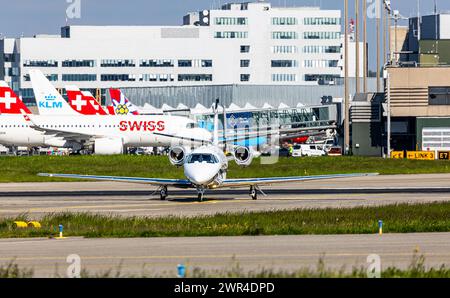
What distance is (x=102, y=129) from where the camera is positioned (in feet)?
360

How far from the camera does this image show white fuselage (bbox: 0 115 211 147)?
108 meters

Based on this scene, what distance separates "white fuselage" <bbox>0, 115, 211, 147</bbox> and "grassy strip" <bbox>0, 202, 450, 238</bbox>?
61460 mm

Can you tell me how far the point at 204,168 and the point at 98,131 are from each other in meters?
57.0

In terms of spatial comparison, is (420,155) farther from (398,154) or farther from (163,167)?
(163,167)

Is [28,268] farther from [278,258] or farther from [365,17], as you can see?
[365,17]

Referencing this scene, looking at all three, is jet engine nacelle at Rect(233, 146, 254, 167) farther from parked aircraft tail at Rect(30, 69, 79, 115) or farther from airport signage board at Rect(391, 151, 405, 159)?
parked aircraft tail at Rect(30, 69, 79, 115)

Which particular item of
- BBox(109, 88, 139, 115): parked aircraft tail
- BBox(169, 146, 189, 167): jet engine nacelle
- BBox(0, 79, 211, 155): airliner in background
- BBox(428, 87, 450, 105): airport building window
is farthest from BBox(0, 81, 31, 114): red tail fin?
BBox(169, 146, 189, 167): jet engine nacelle

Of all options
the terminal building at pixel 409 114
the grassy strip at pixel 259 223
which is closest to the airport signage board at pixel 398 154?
the terminal building at pixel 409 114

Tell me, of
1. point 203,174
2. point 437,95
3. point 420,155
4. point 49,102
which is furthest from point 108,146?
point 203,174

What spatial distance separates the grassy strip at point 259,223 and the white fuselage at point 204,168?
28.9ft

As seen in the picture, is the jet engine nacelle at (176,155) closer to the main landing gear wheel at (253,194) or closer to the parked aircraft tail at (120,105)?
the main landing gear wheel at (253,194)

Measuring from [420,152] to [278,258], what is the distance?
264 ft

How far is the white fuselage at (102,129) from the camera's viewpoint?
354 ft
